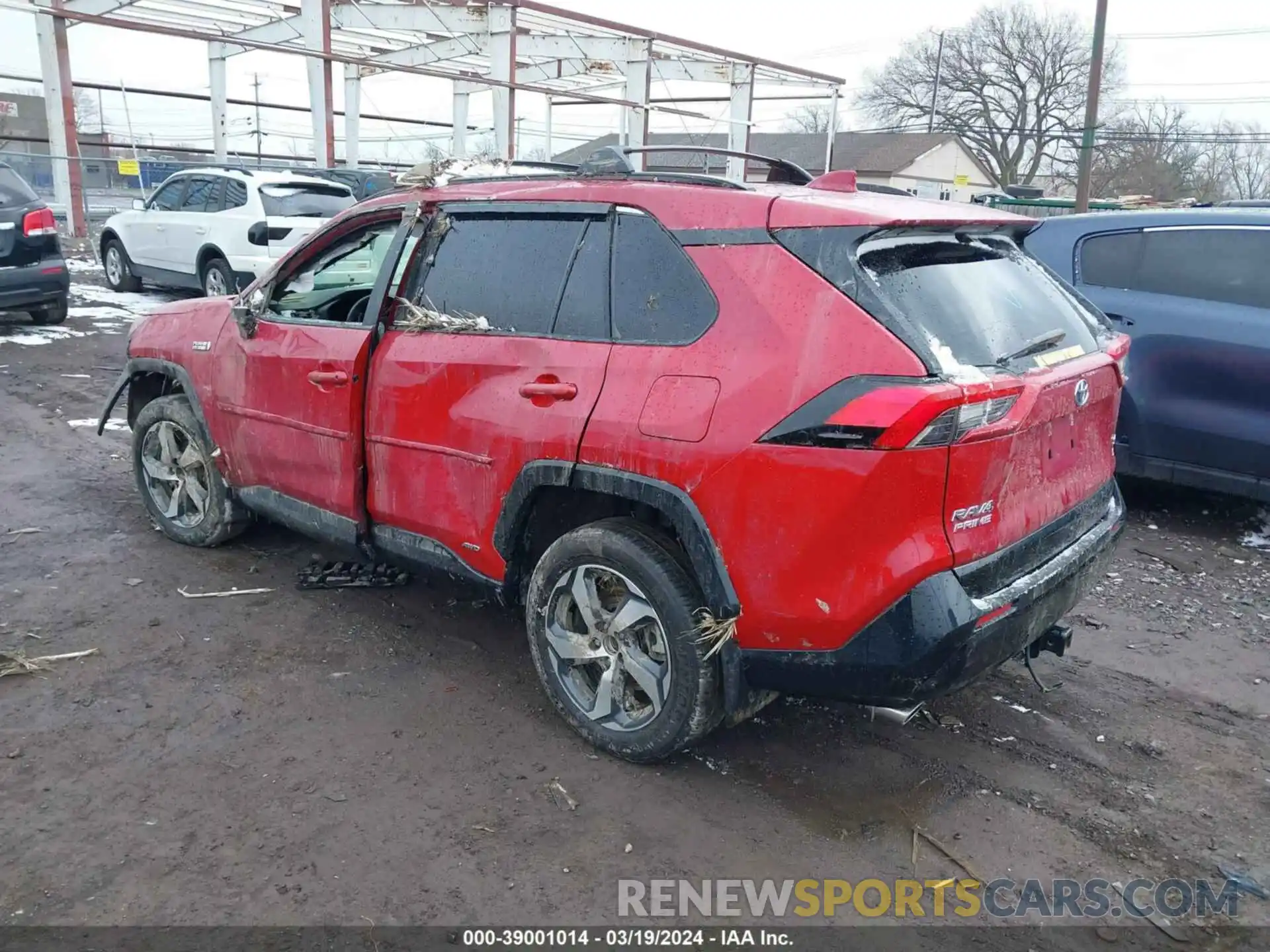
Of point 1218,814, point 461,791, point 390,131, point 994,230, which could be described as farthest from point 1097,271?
point 390,131

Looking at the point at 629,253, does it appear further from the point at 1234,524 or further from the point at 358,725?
the point at 1234,524

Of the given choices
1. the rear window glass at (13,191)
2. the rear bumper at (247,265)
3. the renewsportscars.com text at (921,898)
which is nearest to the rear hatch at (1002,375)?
the renewsportscars.com text at (921,898)

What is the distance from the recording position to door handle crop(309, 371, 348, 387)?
3947mm

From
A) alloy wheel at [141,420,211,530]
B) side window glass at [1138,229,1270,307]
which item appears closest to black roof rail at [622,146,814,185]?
alloy wheel at [141,420,211,530]

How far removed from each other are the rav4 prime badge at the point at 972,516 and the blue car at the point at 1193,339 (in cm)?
343

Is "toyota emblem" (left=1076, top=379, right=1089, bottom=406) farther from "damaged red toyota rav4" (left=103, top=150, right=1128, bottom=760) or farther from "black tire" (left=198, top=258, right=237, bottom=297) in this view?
"black tire" (left=198, top=258, right=237, bottom=297)

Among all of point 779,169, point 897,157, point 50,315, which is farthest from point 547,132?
point 779,169

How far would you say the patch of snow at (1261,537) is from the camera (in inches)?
220

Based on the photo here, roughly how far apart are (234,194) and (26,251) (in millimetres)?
2635

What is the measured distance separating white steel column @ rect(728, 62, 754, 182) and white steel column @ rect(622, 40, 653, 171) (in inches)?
101

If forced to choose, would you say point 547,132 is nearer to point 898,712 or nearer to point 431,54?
point 431,54

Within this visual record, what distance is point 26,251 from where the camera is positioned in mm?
9914

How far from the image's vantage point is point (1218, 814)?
3.11m

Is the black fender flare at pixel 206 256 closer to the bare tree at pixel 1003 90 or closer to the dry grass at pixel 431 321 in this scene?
the dry grass at pixel 431 321
